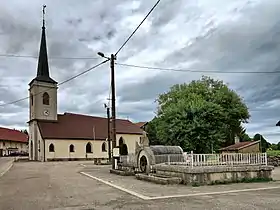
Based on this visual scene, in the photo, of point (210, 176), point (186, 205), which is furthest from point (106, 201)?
point (210, 176)

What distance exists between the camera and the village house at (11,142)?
85675 millimetres

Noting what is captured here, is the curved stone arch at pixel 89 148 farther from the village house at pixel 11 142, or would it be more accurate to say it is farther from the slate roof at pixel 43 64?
the village house at pixel 11 142

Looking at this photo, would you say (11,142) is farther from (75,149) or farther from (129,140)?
(75,149)

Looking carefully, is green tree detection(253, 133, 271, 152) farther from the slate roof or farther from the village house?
the village house

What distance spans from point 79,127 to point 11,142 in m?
38.6

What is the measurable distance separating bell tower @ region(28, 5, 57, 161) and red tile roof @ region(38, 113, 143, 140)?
137 centimetres

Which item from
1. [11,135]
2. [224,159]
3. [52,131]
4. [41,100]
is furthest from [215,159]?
[11,135]

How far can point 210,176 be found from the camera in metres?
14.9

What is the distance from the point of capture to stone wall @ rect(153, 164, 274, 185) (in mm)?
14609

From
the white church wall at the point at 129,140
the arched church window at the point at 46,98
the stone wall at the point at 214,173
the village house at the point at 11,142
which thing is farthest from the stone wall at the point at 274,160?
the village house at the point at 11,142

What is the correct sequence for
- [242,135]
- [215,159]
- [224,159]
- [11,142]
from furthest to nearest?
[11,142] < [242,135] < [224,159] < [215,159]


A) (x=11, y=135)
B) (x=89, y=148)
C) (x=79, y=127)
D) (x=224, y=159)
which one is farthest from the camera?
(x=11, y=135)

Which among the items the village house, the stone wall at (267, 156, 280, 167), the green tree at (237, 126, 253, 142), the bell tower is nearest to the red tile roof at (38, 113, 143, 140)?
the bell tower

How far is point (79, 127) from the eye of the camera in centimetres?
5984
